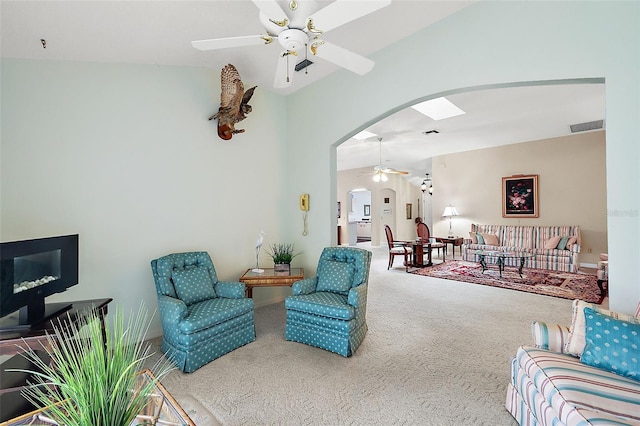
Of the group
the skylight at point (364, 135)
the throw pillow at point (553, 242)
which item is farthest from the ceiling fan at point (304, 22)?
the throw pillow at point (553, 242)

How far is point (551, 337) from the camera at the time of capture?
73.1 inches

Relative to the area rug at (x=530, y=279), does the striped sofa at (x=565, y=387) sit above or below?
above

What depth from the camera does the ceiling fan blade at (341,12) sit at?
5.19 feet

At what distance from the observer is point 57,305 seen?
2.25 meters

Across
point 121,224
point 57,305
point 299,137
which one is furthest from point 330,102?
point 57,305

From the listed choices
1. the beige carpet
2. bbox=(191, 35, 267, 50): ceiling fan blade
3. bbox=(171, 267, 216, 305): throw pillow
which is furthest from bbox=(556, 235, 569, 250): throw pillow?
bbox=(191, 35, 267, 50): ceiling fan blade

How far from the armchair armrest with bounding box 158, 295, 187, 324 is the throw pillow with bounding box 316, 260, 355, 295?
141cm

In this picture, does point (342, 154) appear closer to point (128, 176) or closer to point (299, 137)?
point (299, 137)

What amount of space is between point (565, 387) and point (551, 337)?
0.53 meters

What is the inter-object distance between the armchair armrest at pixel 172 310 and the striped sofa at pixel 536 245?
22.2ft

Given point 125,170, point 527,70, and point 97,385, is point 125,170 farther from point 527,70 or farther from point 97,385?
point 527,70

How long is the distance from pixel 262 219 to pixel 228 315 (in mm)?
1668

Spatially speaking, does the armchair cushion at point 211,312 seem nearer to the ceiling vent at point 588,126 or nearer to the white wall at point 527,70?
the white wall at point 527,70

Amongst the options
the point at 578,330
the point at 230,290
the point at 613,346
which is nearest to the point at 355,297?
the point at 230,290
